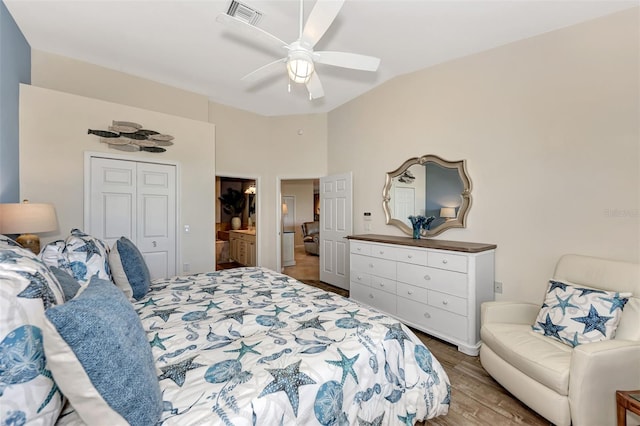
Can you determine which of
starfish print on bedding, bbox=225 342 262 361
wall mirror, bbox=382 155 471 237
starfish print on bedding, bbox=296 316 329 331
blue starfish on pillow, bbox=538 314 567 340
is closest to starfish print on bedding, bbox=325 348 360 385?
starfish print on bedding, bbox=296 316 329 331

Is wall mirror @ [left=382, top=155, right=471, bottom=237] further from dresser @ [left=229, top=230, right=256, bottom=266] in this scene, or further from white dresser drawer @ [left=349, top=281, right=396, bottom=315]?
dresser @ [left=229, top=230, right=256, bottom=266]

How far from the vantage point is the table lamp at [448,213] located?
312cm

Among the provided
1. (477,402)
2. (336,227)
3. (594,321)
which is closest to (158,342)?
(477,402)

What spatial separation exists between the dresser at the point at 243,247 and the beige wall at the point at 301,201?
296 centimetres

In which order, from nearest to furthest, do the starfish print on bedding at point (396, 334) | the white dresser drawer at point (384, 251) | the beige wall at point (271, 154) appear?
the starfish print on bedding at point (396, 334), the white dresser drawer at point (384, 251), the beige wall at point (271, 154)

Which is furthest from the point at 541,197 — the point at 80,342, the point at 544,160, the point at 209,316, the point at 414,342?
the point at 80,342

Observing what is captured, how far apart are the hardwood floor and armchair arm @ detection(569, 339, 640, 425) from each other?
0.31 m

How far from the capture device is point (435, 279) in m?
2.74

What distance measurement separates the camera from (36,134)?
9.27ft

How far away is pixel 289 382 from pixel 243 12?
9.53ft

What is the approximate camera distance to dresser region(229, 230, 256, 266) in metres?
5.75

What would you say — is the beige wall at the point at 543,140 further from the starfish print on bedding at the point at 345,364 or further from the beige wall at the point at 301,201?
the beige wall at the point at 301,201

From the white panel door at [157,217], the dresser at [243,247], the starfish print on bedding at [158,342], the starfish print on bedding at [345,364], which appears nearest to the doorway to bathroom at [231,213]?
the dresser at [243,247]

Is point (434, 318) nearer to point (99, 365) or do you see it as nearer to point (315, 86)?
point (315, 86)
